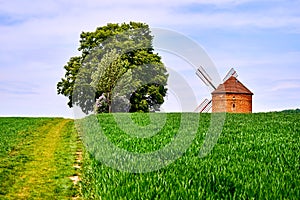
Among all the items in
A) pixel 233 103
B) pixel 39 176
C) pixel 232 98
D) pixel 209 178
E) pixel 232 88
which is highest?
pixel 232 88

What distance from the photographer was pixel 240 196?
7.84 metres

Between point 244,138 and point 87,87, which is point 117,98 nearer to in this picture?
point 87,87

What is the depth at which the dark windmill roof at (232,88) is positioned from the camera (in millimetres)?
62875

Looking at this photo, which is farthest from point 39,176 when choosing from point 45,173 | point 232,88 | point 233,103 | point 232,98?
point 232,88

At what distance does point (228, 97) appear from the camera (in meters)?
62.1

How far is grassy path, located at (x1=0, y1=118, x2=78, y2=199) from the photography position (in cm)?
1039

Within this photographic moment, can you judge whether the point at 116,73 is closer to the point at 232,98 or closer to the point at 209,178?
the point at 232,98

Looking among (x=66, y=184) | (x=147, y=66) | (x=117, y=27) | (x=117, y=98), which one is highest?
(x=117, y=27)

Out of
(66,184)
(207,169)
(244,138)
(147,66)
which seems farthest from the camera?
(147,66)

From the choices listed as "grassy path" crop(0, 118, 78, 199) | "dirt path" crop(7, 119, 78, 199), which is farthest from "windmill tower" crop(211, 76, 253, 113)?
"dirt path" crop(7, 119, 78, 199)

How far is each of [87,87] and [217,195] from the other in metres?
47.4

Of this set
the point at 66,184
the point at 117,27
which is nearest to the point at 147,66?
the point at 117,27

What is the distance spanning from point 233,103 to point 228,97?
115 centimetres

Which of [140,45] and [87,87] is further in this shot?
[140,45]
